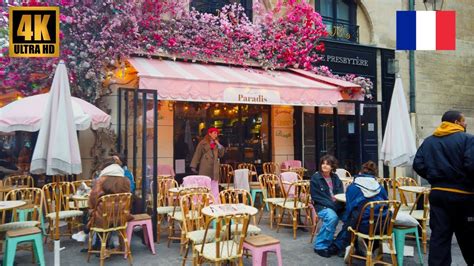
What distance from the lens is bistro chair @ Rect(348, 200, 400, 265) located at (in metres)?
4.59

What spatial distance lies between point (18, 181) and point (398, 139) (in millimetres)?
7773

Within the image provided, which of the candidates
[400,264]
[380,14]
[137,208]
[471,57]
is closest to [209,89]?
[137,208]

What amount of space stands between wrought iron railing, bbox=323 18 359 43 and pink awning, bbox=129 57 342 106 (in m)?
2.92

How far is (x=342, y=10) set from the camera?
1212 cm

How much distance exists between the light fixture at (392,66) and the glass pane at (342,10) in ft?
6.52

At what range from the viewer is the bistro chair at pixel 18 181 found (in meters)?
7.83

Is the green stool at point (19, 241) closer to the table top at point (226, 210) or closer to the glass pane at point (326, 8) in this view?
the table top at point (226, 210)

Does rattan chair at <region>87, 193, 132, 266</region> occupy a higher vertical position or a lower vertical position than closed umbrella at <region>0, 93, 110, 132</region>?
lower

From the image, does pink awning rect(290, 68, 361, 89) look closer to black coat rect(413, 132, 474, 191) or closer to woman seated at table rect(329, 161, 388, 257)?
woman seated at table rect(329, 161, 388, 257)

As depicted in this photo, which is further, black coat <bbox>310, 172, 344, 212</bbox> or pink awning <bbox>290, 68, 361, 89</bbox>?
pink awning <bbox>290, 68, 361, 89</bbox>

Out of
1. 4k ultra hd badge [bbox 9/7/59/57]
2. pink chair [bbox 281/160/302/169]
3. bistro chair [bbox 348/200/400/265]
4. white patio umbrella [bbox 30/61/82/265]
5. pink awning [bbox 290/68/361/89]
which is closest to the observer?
bistro chair [bbox 348/200/400/265]

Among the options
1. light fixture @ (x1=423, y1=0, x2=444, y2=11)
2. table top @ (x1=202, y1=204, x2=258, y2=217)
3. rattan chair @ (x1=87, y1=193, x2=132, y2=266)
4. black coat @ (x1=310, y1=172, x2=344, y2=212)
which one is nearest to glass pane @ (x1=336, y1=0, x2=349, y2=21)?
light fixture @ (x1=423, y1=0, x2=444, y2=11)

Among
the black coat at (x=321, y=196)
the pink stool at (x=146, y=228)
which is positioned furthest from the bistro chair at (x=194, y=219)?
the black coat at (x=321, y=196)

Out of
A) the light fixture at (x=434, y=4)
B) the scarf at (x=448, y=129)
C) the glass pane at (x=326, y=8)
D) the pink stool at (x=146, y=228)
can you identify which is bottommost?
the pink stool at (x=146, y=228)
